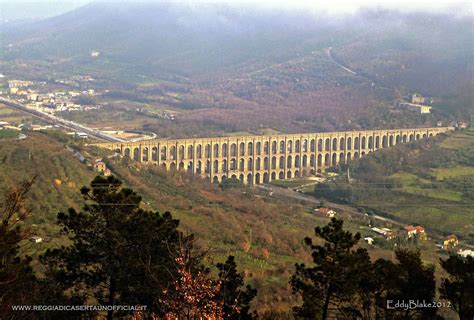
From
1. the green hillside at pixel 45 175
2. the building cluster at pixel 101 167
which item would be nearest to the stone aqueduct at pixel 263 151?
the building cluster at pixel 101 167

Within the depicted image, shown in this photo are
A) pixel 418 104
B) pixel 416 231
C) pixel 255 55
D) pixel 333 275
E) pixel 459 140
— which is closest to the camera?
pixel 333 275

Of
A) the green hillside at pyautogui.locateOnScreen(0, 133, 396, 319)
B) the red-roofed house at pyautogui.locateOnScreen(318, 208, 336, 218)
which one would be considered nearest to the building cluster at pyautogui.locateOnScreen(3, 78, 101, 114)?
the green hillside at pyautogui.locateOnScreen(0, 133, 396, 319)

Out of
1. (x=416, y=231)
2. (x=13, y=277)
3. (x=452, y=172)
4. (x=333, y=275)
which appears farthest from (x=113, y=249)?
(x=452, y=172)

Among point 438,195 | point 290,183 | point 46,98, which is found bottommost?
point 290,183

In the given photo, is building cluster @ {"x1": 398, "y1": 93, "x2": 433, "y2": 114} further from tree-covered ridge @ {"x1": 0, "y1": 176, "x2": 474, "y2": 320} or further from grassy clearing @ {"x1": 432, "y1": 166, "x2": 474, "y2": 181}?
tree-covered ridge @ {"x1": 0, "y1": 176, "x2": 474, "y2": 320}

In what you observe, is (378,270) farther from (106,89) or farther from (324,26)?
(324,26)

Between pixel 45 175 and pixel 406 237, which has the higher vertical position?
pixel 45 175

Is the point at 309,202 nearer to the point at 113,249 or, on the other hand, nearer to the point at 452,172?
the point at 452,172
